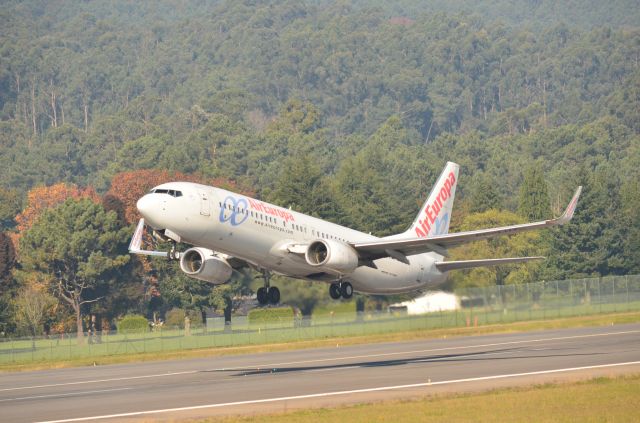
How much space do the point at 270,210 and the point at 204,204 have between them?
4154mm

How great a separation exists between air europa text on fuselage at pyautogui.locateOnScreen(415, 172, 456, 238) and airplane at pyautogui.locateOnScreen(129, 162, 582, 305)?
6.51 meters

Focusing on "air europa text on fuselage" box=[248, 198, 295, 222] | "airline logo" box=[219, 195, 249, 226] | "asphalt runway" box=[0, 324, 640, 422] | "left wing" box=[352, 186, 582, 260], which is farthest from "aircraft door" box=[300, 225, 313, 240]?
"asphalt runway" box=[0, 324, 640, 422]

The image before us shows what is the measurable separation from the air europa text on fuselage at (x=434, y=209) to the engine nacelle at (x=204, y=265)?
17.2 meters

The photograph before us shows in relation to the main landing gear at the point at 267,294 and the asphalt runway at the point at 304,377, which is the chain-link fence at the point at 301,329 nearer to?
the asphalt runway at the point at 304,377

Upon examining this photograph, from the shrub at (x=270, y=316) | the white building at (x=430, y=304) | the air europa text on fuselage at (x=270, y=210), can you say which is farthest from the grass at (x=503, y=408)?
the shrub at (x=270, y=316)

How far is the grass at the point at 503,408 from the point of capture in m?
37.2

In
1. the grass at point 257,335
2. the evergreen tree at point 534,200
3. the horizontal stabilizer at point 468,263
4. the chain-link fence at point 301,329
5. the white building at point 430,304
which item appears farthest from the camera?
the evergreen tree at point 534,200

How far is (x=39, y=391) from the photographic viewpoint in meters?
52.9

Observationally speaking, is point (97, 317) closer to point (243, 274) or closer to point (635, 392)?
point (243, 274)

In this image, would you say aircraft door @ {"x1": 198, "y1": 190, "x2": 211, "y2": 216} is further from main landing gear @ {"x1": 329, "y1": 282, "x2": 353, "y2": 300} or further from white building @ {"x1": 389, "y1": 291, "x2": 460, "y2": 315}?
white building @ {"x1": 389, "y1": 291, "x2": 460, "y2": 315}

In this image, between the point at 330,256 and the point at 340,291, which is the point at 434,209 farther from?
the point at 330,256

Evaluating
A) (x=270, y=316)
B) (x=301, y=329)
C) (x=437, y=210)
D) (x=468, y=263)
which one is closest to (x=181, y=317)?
(x=270, y=316)

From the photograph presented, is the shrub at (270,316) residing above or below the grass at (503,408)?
above

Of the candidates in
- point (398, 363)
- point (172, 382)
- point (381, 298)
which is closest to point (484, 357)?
point (398, 363)
